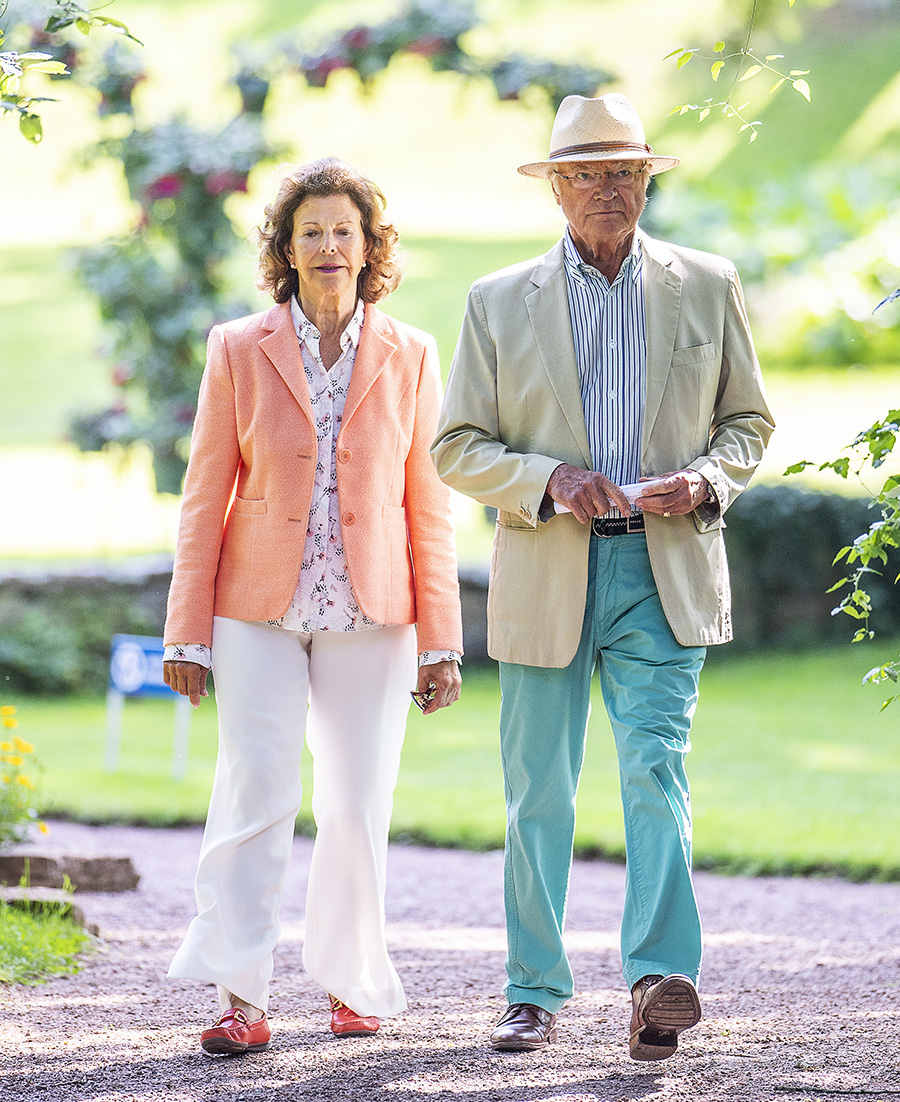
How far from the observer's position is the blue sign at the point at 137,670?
26.7 ft

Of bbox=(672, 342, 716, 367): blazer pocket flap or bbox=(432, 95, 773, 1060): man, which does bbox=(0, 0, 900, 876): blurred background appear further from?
bbox=(672, 342, 716, 367): blazer pocket flap

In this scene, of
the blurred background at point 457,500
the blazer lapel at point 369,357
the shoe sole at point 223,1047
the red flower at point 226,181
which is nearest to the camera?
the shoe sole at point 223,1047

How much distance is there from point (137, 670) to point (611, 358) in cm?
498

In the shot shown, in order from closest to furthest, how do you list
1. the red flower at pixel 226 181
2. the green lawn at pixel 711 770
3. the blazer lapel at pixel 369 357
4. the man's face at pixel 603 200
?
the man's face at pixel 603 200
the blazer lapel at pixel 369 357
the green lawn at pixel 711 770
the red flower at pixel 226 181

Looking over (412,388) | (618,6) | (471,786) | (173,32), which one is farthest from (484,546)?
(618,6)

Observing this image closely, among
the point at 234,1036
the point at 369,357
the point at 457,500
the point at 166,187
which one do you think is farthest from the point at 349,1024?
the point at 457,500

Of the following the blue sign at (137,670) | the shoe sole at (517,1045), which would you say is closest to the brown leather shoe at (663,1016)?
the shoe sole at (517,1045)

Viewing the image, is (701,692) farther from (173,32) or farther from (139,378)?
(173,32)

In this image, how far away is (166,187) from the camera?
395 inches

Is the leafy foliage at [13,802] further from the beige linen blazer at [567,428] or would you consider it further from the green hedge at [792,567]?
the green hedge at [792,567]

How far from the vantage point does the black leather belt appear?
12.1ft

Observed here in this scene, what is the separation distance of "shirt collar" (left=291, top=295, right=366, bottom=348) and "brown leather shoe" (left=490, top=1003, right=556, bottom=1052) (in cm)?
164

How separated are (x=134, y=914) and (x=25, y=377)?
2107cm

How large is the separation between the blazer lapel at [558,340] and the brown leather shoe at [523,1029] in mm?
1283
